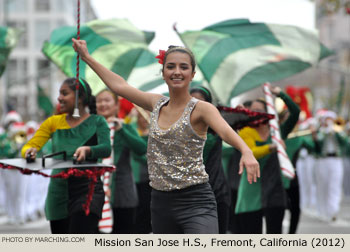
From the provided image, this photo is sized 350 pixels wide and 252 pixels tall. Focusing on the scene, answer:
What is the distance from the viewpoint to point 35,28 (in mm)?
68125

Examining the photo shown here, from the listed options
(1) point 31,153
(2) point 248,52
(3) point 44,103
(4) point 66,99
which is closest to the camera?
(1) point 31,153

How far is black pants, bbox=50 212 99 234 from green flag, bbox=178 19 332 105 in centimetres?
358

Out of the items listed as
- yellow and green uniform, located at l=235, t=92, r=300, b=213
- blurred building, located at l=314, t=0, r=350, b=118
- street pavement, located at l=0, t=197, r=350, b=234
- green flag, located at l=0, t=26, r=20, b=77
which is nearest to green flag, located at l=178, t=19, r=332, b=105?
yellow and green uniform, located at l=235, t=92, r=300, b=213

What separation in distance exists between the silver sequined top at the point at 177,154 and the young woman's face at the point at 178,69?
5.5 inches

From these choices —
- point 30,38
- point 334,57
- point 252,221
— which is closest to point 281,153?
point 252,221

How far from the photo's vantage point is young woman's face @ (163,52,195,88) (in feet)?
15.7

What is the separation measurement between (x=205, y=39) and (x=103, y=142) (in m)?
4.18

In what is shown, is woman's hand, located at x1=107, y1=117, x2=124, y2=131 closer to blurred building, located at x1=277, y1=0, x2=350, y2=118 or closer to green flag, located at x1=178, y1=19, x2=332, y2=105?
green flag, located at x1=178, y1=19, x2=332, y2=105

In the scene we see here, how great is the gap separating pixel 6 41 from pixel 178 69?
5.51 m

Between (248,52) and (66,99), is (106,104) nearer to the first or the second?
(66,99)

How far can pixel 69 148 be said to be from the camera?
6.19 meters

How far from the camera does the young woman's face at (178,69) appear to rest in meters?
4.79

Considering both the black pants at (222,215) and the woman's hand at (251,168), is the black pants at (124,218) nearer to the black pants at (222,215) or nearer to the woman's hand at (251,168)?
the black pants at (222,215)

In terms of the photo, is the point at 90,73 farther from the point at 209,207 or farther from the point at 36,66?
the point at 36,66
